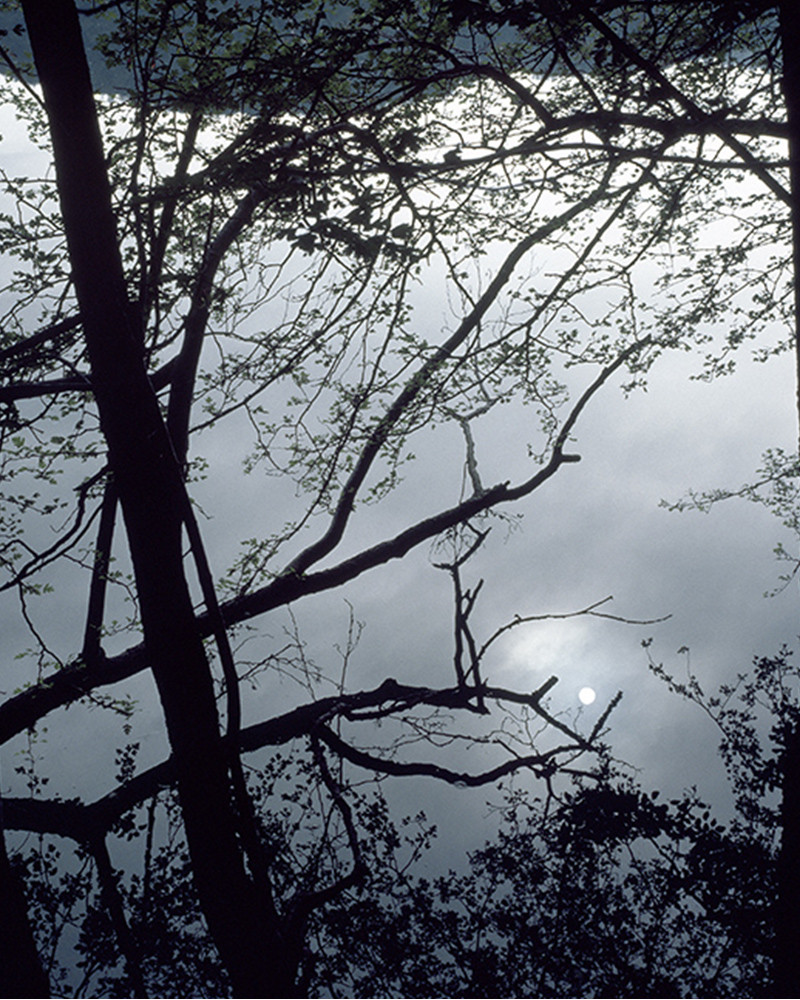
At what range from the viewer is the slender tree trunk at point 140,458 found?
395 centimetres

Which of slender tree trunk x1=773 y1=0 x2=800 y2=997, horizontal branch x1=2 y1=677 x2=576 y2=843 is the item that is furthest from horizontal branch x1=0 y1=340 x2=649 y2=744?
slender tree trunk x1=773 y1=0 x2=800 y2=997

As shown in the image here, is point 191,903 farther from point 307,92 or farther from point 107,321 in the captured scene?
point 307,92

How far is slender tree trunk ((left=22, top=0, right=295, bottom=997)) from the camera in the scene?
3945mm

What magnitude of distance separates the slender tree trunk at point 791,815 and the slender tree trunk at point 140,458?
8.70 ft

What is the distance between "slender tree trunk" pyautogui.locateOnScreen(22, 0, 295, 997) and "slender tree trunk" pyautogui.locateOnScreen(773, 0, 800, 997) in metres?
2.65

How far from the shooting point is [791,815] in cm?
406

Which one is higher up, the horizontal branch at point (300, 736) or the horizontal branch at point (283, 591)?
the horizontal branch at point (283, 591)

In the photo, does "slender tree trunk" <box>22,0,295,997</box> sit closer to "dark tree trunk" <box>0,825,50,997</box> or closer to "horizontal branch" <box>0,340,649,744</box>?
"dark tree trunk" <box>0,825,50,997</box>

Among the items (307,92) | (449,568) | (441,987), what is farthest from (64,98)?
(441,987)

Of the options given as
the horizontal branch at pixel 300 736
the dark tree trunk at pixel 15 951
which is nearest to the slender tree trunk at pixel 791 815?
the horizontal branch at pixel 300 736

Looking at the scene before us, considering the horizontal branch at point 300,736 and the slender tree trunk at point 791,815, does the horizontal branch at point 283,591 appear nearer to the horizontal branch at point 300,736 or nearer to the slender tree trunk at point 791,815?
the horizontal branch at point 300,736

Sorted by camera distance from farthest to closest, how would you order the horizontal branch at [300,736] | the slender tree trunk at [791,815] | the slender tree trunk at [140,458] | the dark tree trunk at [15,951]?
the horizontal branch at [300,736] < the slender tree trunk at [140,458] < the slender tree trunk at [791,815] < the dark tree trunk at [15,951]

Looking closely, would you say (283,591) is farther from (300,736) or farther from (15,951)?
(15,951)

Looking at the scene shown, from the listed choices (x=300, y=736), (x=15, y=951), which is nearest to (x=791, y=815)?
(x=15, y=951)
